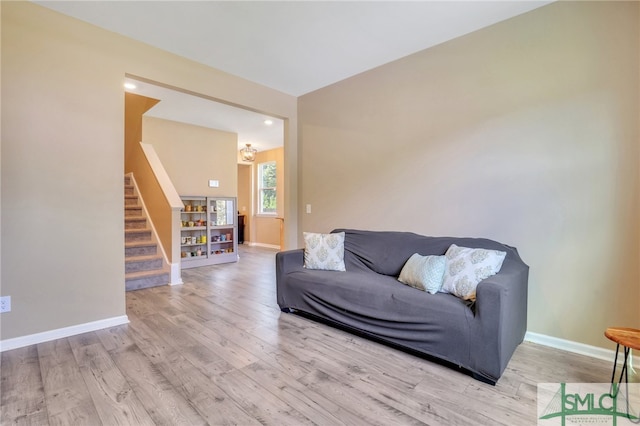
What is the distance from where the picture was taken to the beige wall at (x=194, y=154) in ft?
17.5

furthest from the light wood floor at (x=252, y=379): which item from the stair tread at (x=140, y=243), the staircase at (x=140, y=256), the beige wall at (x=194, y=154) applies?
the beige wall at (x=194, y=154)

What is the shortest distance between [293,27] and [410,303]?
2.53 meters

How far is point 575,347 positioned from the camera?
7.37 feet

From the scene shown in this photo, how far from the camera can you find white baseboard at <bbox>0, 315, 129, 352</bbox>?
89.1 inches

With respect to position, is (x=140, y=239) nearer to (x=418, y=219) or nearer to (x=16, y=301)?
(x=16, y=301)

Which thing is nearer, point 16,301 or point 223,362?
point 223,362

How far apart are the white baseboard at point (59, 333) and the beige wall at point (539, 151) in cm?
283

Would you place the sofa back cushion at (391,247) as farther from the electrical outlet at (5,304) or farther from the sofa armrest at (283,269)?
the electrical outlet at (5,304)

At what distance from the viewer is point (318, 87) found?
397 centimetres

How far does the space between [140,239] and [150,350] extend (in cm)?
299

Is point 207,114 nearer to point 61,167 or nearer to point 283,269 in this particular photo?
point 61,167

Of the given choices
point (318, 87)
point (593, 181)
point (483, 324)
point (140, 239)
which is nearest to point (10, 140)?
point (140, 239)

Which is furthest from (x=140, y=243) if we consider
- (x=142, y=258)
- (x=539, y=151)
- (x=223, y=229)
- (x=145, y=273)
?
(x=539, y=151)

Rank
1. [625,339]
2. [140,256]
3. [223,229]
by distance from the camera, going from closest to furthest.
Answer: [625,339]
[140,256]
[223,229]
